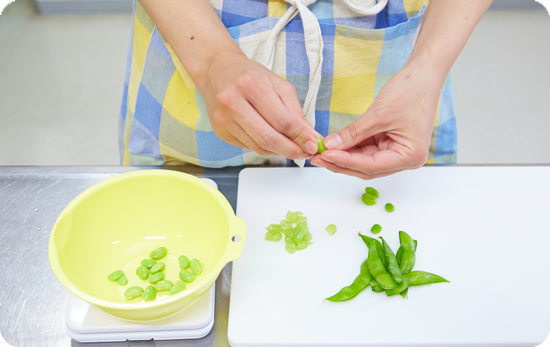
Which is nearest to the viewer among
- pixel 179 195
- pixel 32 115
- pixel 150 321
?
pixel 150 321

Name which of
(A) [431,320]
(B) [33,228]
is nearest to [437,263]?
(A) [431,320]

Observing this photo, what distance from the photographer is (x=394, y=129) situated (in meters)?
0.89

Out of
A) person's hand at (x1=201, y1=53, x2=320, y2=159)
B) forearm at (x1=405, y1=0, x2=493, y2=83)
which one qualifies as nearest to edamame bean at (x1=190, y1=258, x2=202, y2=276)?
person's hand at (x1=201, y1=53, x2=320, y2=159)

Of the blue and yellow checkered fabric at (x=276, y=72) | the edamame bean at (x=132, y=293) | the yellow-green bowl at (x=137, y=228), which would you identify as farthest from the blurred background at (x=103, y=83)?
the edamame bean at (x=132, y=293)

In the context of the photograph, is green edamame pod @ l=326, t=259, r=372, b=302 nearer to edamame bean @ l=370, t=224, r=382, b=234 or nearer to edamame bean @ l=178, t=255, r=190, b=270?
edamame bean @ l=370, t=224, r=382, b=234

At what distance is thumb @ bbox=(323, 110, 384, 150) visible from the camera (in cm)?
85

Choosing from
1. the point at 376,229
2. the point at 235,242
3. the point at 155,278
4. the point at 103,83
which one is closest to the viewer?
the point at 235,242

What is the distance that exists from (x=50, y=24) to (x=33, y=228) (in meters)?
3.07

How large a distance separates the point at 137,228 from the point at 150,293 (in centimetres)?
17

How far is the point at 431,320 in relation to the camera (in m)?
0.80

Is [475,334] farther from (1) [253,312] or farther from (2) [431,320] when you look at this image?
(1) [253,312]

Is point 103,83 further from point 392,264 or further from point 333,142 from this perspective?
point 392,264

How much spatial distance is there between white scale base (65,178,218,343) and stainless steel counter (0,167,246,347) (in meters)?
0.02

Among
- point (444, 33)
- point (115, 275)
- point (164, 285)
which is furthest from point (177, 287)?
point (444, 33)
